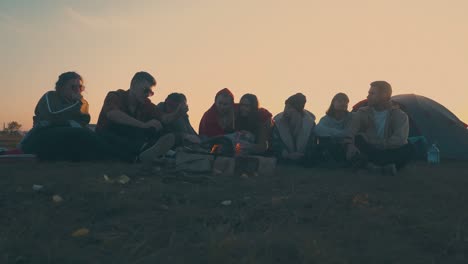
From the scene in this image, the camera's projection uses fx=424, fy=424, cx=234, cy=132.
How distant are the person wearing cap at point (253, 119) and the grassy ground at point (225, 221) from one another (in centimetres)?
253

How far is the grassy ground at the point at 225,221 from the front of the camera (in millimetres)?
2348

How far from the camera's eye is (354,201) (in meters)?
3.65

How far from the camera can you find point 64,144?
6379mm

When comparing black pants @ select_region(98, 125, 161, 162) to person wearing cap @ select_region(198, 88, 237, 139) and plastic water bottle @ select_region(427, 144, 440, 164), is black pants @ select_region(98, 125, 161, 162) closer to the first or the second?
person wearing cap @ select_region(198, 88, 237, 139)

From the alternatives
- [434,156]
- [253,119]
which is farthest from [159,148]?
[434,156]

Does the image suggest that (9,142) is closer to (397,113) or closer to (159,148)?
(159,148)

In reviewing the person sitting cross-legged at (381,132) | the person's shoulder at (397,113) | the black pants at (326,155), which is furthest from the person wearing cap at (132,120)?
the person's shoulder at (397,113)

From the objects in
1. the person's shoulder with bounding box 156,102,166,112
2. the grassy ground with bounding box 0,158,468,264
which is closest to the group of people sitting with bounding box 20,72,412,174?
the person's shoulder with bounding box 156,102,166,112

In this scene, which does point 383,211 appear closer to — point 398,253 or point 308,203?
point 308,203

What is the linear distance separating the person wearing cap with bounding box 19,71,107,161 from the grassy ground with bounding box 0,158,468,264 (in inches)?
60.1

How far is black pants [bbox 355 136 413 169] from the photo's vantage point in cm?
646

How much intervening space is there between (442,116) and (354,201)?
8288 mm

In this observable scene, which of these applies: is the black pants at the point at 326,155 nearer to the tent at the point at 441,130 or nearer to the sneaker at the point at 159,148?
the sneaker at the point at 159,148

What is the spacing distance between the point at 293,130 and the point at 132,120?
2945 millimetres
